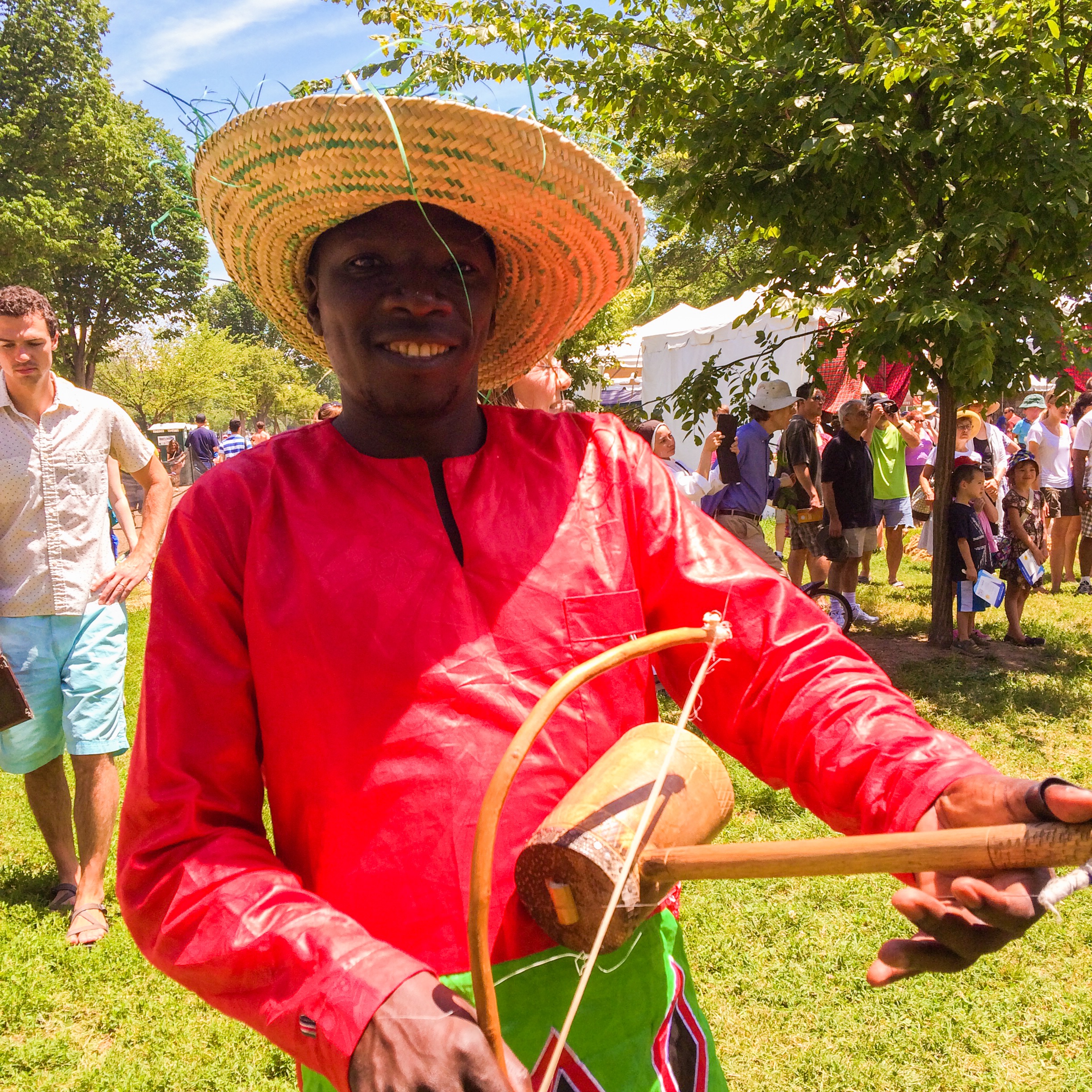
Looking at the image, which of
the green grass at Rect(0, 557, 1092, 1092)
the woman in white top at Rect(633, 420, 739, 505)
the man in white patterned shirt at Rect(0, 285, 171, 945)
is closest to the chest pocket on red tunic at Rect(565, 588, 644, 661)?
the green grass at Rect(0, 557, 1092, 1092)

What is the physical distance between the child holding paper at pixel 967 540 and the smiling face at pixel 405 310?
643 centimetres

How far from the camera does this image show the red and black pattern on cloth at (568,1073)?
1319 mm

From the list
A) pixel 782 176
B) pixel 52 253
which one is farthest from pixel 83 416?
pixel 52 253

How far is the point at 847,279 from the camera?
5762mm

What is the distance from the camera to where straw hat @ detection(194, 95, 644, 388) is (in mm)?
1488

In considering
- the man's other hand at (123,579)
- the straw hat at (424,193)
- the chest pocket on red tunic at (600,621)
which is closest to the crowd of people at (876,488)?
the man's other hand at (123,579)

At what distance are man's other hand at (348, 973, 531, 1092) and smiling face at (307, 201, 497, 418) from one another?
0.86 m

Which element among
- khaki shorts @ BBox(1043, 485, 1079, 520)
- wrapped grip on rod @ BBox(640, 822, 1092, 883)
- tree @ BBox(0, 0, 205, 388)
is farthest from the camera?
tree @ BBox(0, 0, 205, 388)

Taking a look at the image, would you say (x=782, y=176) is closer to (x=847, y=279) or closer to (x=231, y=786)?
(x=847, y=279)

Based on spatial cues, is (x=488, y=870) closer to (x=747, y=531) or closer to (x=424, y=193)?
(x=424, y=193)

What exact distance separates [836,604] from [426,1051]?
7.12 m

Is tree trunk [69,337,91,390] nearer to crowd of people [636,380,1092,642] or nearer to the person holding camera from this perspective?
crowd of people [636,380,1092,642]

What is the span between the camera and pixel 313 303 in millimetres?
1824

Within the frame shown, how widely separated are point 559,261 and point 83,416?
2917mm
